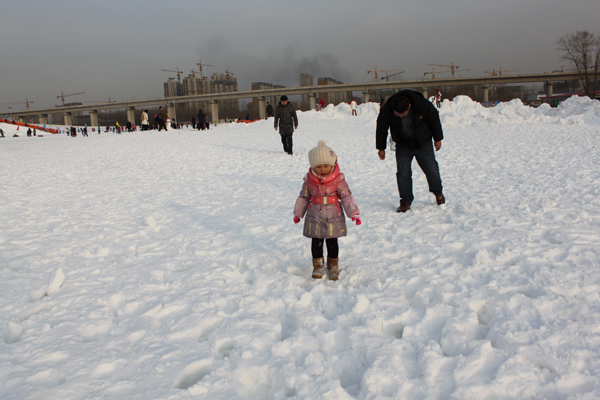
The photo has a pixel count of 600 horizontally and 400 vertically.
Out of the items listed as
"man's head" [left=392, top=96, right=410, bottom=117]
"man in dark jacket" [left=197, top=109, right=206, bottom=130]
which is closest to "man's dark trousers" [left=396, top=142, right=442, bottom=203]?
"man's head" [left=392, top=96, right=410, bottom=117]

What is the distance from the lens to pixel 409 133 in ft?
17.4

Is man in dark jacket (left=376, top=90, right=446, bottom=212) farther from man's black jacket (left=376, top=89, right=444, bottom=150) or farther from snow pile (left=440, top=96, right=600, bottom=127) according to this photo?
snow pile (left=440, top=96, right=600, bottom=127)

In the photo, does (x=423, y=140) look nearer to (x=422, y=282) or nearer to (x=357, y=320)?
(x=422, y=282)

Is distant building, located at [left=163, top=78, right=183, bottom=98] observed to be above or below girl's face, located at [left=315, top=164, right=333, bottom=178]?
above

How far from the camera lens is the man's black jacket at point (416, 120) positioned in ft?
16.8

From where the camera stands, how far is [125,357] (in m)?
2.49

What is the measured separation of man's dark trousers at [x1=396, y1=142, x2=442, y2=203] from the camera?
5359mm

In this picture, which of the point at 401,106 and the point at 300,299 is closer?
the point at 300,299

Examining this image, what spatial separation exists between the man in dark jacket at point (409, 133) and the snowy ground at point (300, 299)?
48cm

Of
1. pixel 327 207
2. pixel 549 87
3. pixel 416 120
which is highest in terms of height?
pixel 549 87

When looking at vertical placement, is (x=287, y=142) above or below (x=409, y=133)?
above

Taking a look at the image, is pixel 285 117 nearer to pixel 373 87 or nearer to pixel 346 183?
pixel 346 183

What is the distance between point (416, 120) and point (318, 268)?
289 centimetres

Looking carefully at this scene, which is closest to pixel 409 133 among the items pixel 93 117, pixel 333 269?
pixel 333 269
